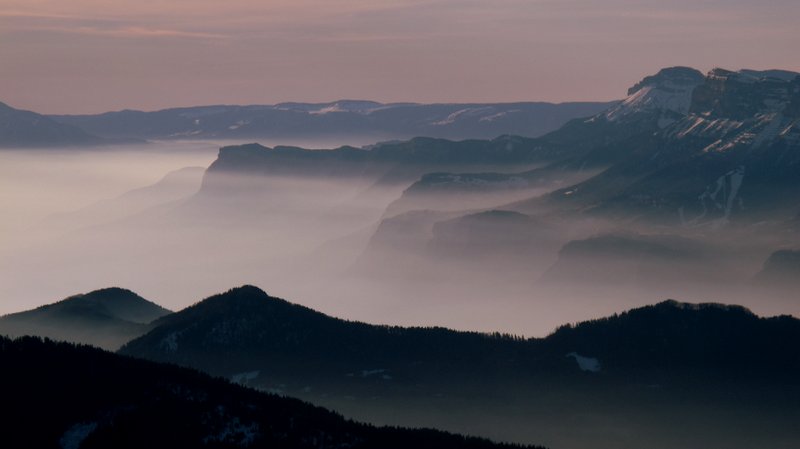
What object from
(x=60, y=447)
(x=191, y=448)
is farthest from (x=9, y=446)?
(x=191, y=448)

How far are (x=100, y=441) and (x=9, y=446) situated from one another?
1067 centimetres

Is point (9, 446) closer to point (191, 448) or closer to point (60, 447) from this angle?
point (60, 447)

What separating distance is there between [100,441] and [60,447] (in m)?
4.79

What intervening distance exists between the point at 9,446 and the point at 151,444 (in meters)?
16.4

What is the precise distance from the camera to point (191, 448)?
199 meters

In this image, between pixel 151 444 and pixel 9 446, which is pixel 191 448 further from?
pixel 9 446

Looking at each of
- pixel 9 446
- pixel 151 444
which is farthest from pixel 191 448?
pixel 9 446

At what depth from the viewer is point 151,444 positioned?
196375mm

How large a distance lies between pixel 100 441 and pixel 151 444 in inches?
230

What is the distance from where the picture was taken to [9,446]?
196 meters

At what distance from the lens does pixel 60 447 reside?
196 meters

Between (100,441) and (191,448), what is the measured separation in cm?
1067
